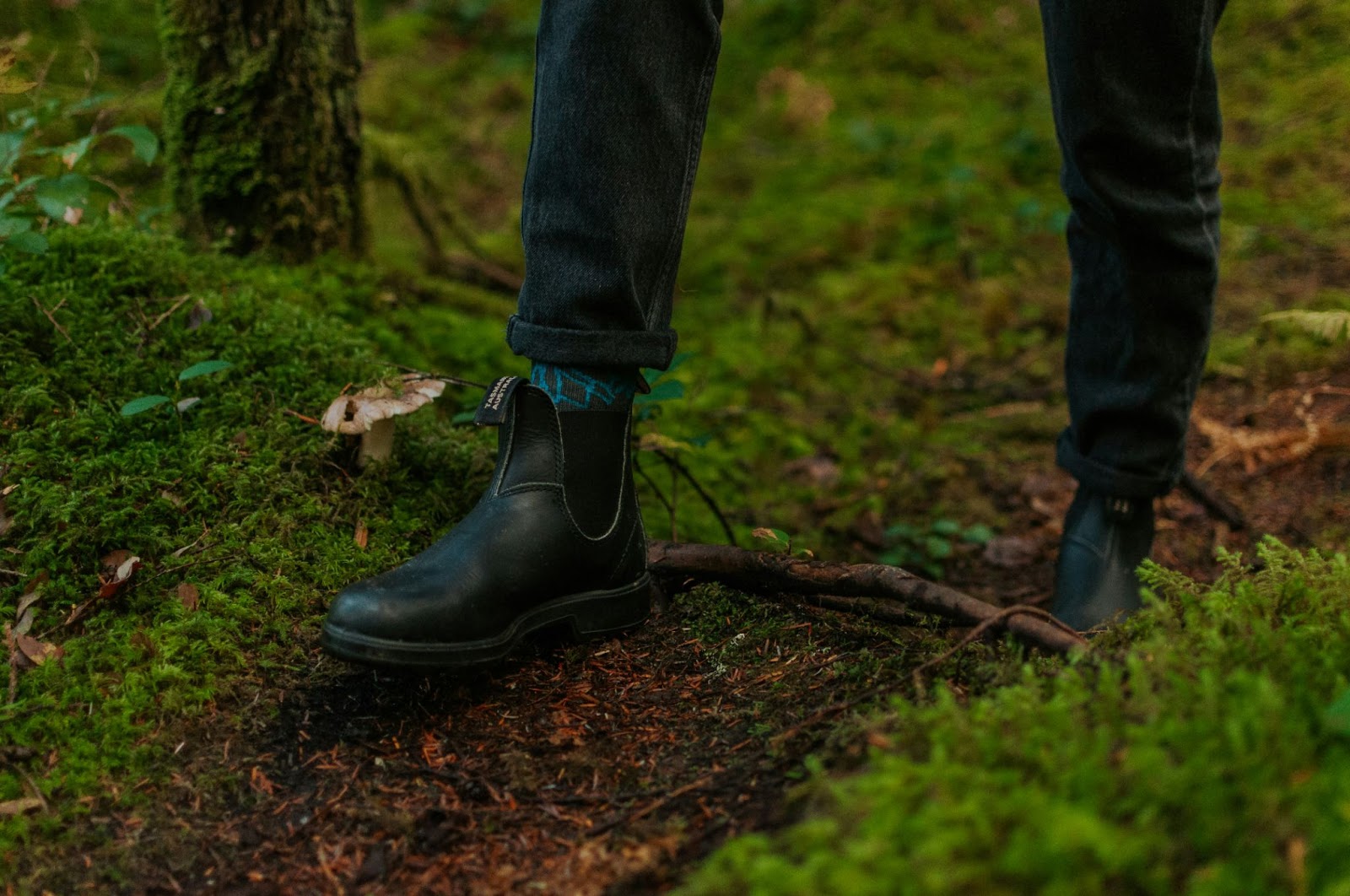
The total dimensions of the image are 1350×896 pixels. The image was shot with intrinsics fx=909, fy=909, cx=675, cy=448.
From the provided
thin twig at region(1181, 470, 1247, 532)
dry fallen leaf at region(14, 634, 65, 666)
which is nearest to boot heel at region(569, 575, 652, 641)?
dry fallen leaf at region(14, 634, 65, 666)

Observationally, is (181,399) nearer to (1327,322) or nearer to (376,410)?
(376,410)

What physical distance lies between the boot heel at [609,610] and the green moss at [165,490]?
45 centimetres

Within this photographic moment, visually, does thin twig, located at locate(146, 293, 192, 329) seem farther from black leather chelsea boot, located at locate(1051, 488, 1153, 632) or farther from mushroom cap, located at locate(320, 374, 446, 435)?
black leather chelsea boot, located at locate(1051, 488, 1153, 632)

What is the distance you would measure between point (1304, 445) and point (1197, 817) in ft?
8.86

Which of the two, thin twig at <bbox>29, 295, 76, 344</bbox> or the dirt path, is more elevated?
thin twig at <bbox>29, 295, 76, 344</bbox>

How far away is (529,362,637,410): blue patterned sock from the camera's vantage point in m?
1.70

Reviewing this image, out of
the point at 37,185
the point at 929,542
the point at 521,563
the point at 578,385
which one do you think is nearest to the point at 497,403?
the point at 578,385

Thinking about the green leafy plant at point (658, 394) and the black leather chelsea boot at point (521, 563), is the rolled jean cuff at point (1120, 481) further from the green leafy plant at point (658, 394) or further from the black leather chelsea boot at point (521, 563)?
the black leather chelsea boot at point (521, 563)

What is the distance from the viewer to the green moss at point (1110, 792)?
876 mm

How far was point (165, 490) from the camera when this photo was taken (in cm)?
186

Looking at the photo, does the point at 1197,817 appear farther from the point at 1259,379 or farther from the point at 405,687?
the point at 1259,379

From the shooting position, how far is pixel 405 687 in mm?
1611


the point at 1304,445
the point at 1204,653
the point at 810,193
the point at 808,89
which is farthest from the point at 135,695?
the point at 808,89

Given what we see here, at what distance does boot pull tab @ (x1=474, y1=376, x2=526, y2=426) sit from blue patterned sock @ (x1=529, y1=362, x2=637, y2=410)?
4cm
